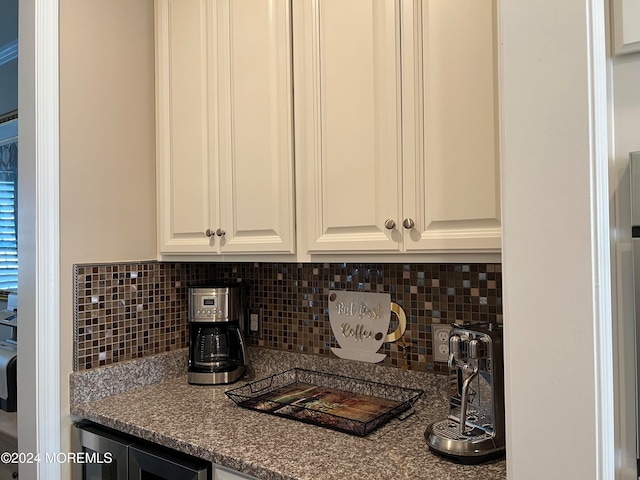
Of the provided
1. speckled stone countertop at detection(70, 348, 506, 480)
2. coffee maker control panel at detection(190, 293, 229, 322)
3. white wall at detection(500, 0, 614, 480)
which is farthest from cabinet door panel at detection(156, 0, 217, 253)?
white wall at detection(500, 0, 614, 480)

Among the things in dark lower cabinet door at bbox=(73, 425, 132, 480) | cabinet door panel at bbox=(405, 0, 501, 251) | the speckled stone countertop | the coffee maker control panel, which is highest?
cabinet door panel at bbox=(405, 0, 501, 251)

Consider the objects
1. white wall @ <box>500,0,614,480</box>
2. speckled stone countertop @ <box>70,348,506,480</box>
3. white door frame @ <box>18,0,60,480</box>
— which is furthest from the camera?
white door frame @ <box>18,0,60,480</box>

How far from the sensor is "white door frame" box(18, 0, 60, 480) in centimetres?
165

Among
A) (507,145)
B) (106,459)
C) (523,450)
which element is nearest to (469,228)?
(507,145)

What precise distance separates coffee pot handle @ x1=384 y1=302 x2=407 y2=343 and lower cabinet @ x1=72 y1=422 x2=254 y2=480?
706 millimetres

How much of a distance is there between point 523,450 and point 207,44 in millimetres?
1641

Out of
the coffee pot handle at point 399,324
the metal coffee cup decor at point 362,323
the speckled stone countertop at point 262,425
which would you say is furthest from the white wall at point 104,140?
the coffee pot handle at point 399,324

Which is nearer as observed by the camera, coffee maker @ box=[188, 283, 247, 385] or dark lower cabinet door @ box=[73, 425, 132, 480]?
dark lower cabinet door @ box=[73, 425, 132, 480]

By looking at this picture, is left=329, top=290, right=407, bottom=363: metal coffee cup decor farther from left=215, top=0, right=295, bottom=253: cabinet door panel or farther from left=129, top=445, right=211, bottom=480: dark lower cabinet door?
left=129, top=445, right=211, bottom=480: dark lower cabinet door

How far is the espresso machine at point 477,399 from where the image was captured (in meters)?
1.18

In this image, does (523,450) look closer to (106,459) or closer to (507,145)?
(507,145)

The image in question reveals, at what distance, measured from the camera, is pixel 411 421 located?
57.5 inches

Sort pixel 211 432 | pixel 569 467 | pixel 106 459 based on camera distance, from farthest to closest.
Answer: pixel 106 459 < pixel 211 432 < pixel 569 467

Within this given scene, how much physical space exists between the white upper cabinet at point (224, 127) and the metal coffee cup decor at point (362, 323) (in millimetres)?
380
